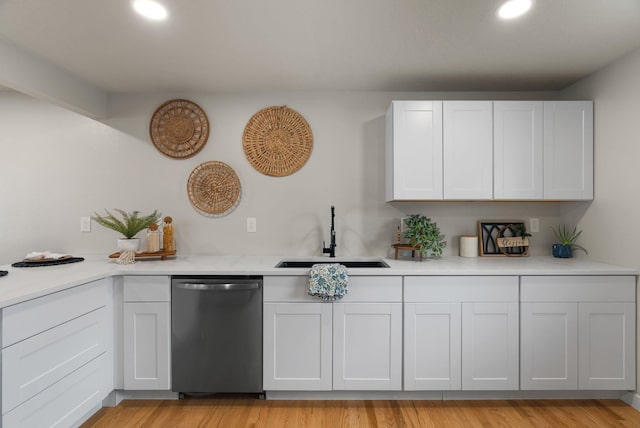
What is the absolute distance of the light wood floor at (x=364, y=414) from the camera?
2.02 m

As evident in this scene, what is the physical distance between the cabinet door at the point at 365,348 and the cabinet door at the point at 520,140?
4.48 ft

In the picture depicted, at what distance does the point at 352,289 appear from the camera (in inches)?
86.6

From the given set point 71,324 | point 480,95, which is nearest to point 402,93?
point 480,95

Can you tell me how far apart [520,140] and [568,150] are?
0.35m

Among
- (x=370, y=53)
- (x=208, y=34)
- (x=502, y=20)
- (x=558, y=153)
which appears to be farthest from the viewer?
(x=558, y=153)

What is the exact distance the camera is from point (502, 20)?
1.79 metres

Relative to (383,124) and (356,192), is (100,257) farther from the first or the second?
(383,124)

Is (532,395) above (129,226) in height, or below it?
below

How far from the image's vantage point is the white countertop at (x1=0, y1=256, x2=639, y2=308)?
6.15ft

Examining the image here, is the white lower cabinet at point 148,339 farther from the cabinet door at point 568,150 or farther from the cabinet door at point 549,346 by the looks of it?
the cabinet door at point 568,150

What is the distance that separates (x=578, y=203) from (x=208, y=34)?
→ 2867 mm

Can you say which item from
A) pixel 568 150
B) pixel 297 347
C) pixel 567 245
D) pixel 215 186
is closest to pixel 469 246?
pixel 567 245

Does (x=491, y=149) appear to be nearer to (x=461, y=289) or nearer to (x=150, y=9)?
(x=461, y=289)

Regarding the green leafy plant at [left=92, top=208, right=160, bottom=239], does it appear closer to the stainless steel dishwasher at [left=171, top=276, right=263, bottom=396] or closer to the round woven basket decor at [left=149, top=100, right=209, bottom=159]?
the round woven basket decor at [left=149, top=100, right=209, bottom=159]
